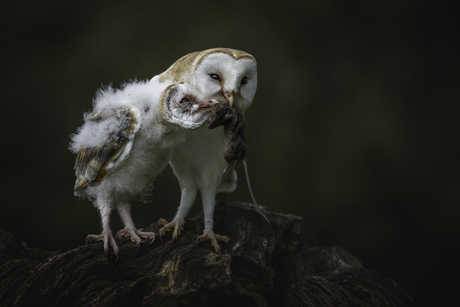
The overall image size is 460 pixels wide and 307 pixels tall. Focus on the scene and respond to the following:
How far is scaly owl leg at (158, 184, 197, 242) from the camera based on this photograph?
164 centimetres

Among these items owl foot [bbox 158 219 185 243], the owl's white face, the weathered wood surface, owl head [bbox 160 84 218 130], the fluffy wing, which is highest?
the owl's white face

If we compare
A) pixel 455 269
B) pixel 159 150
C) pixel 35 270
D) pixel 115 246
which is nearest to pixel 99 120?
pixel 159 150

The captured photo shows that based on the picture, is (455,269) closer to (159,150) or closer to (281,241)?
(281,241)

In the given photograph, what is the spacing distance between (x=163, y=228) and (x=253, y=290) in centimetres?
44

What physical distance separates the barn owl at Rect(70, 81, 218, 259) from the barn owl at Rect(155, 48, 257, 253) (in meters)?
0.06

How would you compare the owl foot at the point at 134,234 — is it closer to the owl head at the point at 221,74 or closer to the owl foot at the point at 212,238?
the owl foot at the point at 212,238

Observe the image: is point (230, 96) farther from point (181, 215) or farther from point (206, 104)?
point (181, 215)

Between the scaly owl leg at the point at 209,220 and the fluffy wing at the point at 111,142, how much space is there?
1.42ft

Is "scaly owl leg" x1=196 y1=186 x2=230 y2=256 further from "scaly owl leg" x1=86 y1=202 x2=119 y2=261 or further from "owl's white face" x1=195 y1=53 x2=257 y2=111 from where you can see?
"owl's white face" x1=195 y1=53 x2=257 y2=111

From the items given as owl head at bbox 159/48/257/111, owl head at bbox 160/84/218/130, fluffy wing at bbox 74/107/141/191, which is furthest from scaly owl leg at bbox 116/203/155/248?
owl head at bbox 159/48/257/111

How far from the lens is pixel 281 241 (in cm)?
175

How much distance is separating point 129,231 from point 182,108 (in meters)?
0.54

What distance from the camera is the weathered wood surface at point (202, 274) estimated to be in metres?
1.39

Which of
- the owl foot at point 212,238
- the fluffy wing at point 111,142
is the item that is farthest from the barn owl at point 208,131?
the fluffy wing at point 111,142
